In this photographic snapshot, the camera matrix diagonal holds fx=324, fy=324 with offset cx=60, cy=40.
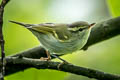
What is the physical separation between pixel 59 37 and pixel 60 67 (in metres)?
0.49

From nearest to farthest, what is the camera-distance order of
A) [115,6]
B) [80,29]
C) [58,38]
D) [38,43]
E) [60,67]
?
[115,6] < [60,67] < [58,38] < [80,29] < [38,43]

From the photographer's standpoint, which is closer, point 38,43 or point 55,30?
point 55,30

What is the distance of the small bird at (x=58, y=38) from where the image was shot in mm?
2633

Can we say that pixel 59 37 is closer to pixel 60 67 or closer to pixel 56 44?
pixel 56 44

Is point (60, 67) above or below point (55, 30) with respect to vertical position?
below

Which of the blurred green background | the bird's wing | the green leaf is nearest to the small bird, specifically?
the bird's wing

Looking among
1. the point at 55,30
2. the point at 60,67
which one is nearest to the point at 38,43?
the point at 55,30

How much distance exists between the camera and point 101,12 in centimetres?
479

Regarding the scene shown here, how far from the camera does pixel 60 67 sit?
2.24m

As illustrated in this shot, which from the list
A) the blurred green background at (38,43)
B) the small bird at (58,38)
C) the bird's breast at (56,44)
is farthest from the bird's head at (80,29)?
the blurred green background at (38,43)

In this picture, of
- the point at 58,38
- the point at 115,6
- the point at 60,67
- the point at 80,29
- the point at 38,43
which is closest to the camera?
the point at 115,6

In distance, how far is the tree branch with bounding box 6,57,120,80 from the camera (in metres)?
2.07

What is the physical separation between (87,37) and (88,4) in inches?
91.5

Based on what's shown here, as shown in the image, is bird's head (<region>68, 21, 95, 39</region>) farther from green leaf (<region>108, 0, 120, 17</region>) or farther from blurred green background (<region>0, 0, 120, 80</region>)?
green leaf (<region>108, 0, 120, 17</region>)
